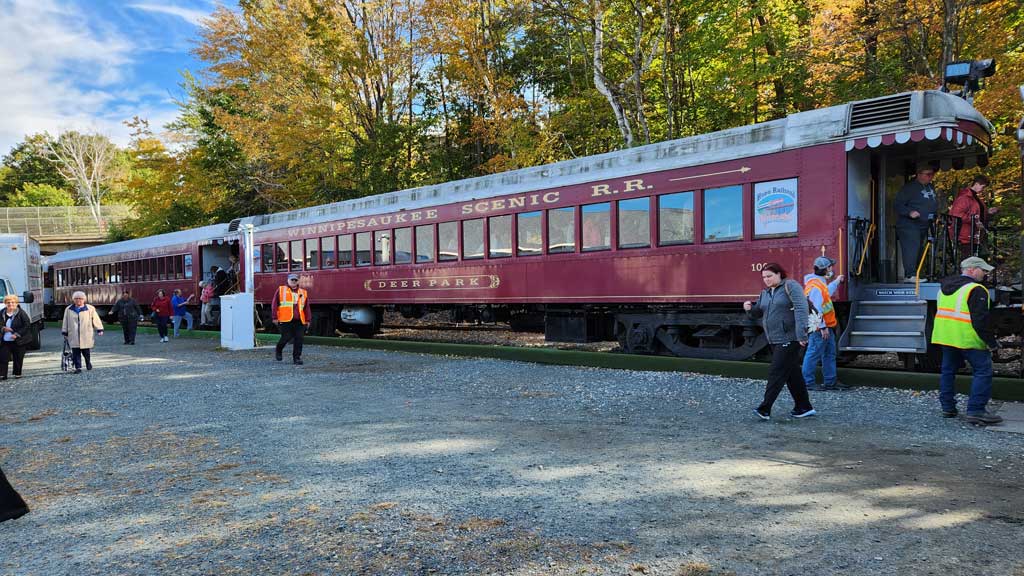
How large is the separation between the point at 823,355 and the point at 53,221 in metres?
56.0

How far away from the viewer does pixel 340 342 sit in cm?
1611

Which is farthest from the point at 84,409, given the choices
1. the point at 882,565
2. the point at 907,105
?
the point at 907,105

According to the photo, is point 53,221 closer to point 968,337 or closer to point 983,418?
point 968,337

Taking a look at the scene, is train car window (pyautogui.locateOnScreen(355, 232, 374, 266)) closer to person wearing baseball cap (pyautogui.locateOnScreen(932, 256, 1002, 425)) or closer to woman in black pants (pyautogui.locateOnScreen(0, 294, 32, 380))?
woman in black pants (pyautogui.locateOnScreen(0, 294, 32, 380))

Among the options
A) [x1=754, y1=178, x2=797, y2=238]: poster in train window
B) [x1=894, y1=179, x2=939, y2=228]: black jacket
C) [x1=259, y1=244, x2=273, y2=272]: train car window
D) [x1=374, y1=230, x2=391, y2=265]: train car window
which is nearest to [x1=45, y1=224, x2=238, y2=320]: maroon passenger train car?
[x1=259, y1=244, x2=273, y2=272]: train car window

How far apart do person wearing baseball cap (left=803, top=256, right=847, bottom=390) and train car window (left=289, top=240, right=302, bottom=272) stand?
13635mm

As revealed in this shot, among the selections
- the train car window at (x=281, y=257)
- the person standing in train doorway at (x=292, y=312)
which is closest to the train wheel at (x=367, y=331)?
the train car window at (x=281, y=257)

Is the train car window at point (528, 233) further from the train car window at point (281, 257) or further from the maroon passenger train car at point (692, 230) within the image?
the train car window at point (281, 257)

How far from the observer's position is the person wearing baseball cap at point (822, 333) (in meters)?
8.19

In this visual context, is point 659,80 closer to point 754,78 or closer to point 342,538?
point 754,78

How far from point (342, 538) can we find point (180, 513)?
4.11 ft

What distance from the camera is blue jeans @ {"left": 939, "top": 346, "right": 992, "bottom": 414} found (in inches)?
255

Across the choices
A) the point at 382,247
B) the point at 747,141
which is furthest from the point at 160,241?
the point at 747,141

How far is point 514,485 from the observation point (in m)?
4.87
